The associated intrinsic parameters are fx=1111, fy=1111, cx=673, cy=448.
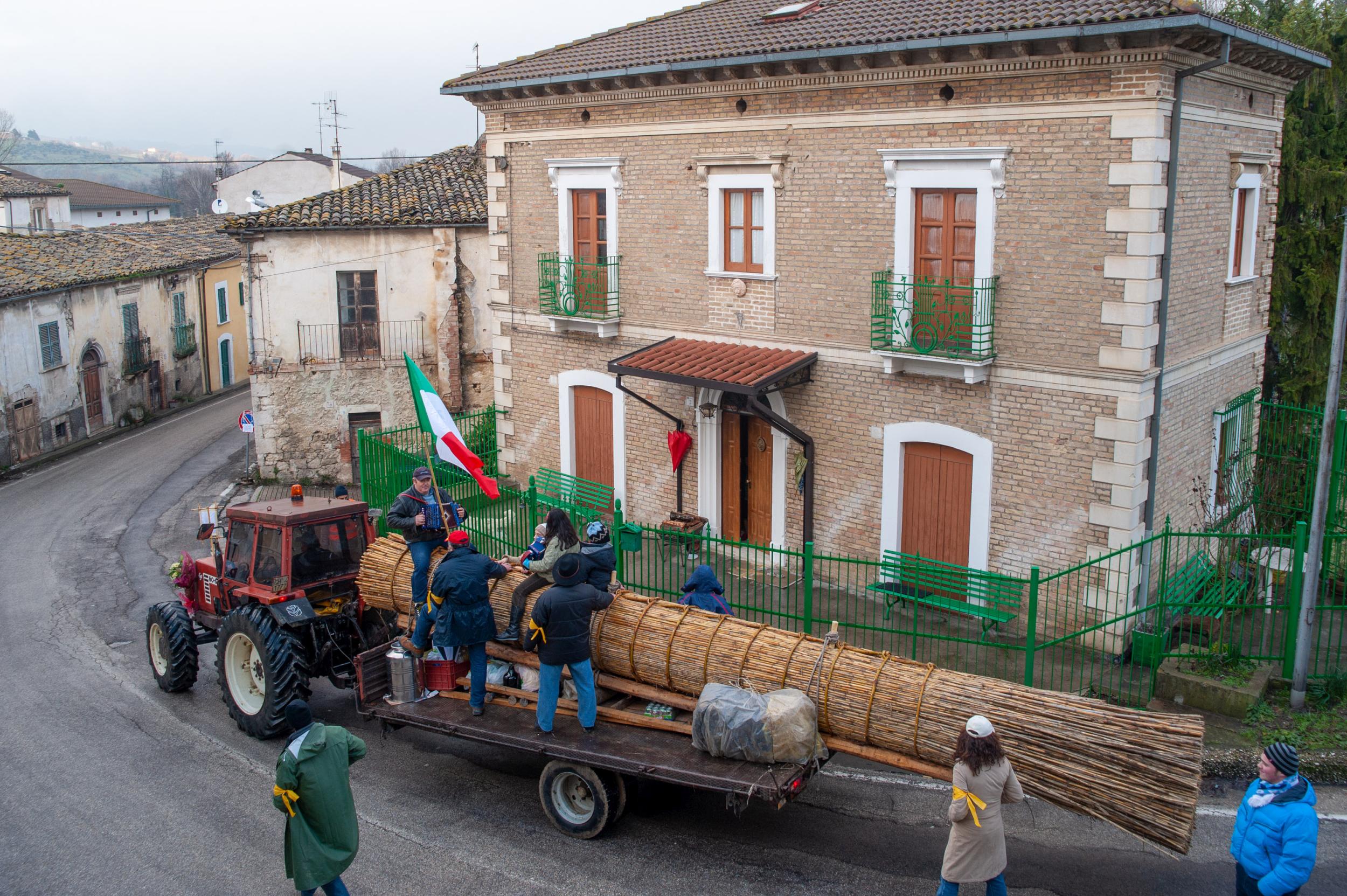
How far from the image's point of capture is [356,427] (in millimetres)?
24219

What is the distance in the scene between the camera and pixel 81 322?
29.0m

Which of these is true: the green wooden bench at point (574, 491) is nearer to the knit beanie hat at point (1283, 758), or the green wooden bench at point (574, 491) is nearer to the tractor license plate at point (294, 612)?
the tractor license plate at point (294, 612)

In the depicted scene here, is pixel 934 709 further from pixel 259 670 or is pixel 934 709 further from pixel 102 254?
pixel 102 254

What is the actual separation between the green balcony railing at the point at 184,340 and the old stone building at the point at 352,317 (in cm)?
1304

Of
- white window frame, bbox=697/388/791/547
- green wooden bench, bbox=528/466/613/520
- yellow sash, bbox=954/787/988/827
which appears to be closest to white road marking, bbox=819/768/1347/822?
yellow sash, bbox=954/787/988/827

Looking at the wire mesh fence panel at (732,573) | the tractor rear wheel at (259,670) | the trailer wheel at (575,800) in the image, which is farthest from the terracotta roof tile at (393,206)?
the trailer wheel at (575,800)

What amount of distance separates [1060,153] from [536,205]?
8.79m

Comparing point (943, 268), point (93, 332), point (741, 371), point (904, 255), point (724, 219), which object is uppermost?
point (724, 219)

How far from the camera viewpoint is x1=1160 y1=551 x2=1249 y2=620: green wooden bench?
11704mm

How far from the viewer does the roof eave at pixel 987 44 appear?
11.2 meters

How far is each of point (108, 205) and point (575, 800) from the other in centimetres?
7155

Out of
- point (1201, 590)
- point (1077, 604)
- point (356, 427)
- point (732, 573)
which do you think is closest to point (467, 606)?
point (732, 573)

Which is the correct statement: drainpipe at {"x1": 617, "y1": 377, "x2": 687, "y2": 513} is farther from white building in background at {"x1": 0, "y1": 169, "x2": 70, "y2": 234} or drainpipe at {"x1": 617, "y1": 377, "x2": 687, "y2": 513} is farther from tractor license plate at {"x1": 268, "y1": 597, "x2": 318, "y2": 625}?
white building in background at {"x1": 0, "y1": 169, "x2": 70, "y2": 234}

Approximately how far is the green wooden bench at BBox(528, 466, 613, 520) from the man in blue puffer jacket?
11068 mm
